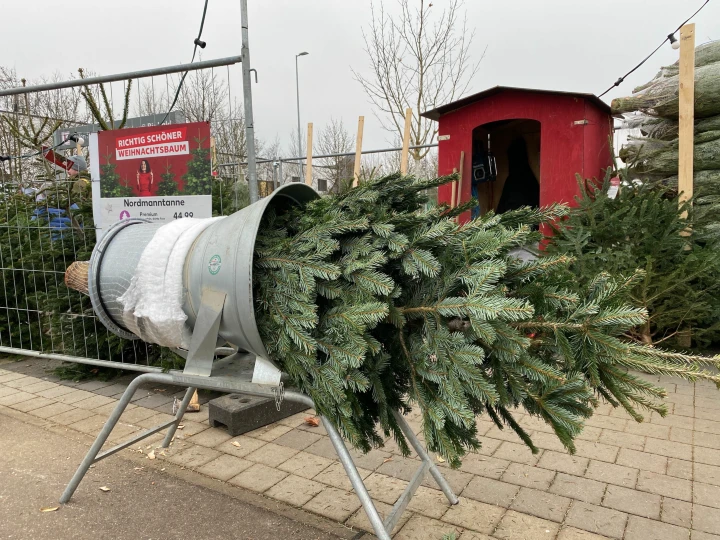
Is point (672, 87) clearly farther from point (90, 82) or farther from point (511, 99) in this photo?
point (90, 82)

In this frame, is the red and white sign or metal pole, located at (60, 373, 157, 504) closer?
metal pole, located at (60, 373, 157, 504)

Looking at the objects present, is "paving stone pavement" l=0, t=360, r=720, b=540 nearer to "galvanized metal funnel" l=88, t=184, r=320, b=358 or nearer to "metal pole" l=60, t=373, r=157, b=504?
"metal pole" l=60, t=373, r=157, b=504

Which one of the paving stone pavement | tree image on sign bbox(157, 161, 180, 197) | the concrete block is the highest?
tree image on sign bbox(157, 161, 180, 197)

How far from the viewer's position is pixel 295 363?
6.43 ft

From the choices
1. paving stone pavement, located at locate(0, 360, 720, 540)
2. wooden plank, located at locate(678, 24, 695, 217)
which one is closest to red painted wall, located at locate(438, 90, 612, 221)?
wooden plank, located at locate(678, 24, 695, 217)

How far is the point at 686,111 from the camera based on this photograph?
206 inches

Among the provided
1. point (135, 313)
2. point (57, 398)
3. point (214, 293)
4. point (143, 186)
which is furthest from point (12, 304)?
point (214, 293)

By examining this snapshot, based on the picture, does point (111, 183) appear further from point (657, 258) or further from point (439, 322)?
point (657, 258)

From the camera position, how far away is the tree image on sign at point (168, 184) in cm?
405

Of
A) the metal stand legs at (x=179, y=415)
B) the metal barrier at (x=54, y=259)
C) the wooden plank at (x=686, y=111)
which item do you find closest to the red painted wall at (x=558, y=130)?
the wooden plank at (x=686, y=111)

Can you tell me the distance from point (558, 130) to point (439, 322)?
5.36 metres

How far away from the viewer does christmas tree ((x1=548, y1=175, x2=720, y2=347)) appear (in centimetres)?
489

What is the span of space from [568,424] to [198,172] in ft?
10.3

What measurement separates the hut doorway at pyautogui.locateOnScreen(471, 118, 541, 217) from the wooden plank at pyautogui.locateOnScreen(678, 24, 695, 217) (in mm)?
Result: 2801
